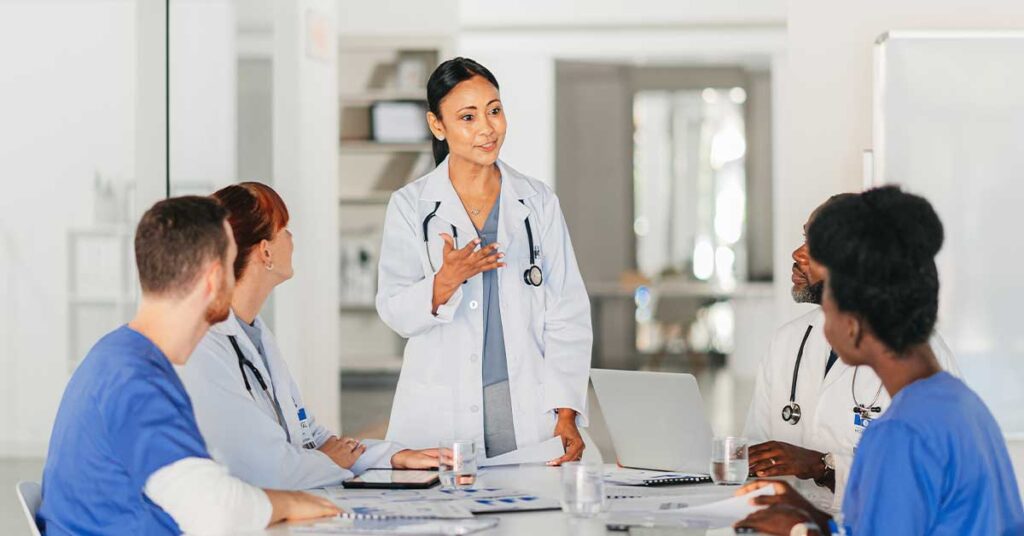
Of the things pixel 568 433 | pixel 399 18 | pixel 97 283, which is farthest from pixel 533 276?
pixel 399 18

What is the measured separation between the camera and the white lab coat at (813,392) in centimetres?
283

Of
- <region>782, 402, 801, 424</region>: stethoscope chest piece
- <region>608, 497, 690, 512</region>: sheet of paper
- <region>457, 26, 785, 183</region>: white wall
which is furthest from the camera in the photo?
<region>457, 26, 785, 183</region>: white wall

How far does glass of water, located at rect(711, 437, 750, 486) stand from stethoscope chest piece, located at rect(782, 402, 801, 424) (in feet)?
1.61

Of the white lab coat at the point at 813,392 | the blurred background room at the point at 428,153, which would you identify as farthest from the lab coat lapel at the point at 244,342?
the blurred background room at the point at 428,153

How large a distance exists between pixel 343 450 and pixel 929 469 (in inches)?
58.1

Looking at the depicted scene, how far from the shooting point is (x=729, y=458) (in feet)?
8.45

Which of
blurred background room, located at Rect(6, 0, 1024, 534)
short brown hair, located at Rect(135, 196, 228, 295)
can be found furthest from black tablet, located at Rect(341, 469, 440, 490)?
blurred background room, located at Rect(6, 0, 1024, 534)

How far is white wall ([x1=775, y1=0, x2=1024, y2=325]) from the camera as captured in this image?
4652 millimetres

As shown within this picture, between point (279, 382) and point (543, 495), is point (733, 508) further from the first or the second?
point (279, 382)

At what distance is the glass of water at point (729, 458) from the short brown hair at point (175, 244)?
3.57ft

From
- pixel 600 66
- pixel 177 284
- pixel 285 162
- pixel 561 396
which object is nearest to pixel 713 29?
pixel 600 66

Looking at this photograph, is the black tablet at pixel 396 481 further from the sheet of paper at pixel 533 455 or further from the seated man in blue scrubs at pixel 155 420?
the seated man in blue scrubs at pixel 155 420

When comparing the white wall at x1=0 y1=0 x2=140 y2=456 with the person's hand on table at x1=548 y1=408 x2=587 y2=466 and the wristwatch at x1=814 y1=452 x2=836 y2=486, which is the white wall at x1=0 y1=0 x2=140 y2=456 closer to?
the person's hand on table at x1=548 y1=408 x2=587 y2=466

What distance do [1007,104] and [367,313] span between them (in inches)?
292
